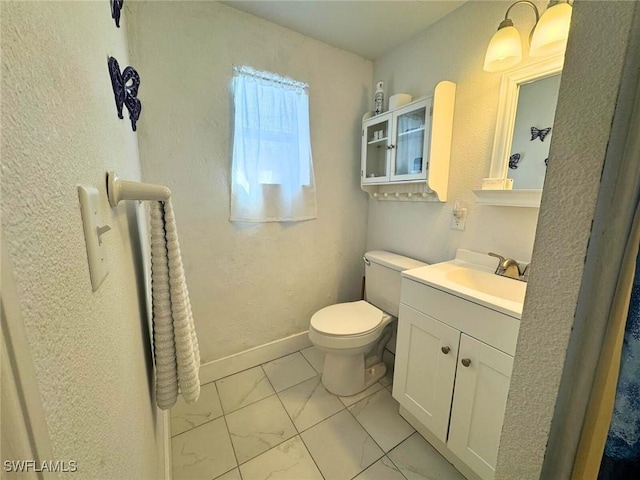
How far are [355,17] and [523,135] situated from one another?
107 centimetres

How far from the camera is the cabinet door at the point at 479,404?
37.4 inches

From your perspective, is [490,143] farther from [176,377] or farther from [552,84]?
[176,377]

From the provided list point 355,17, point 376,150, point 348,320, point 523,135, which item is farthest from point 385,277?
point 355,17

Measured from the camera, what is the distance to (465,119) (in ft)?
4.59

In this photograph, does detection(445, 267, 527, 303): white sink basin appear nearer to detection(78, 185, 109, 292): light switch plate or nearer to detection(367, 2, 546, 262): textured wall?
detection(367, 2, 546, 262): textured wall

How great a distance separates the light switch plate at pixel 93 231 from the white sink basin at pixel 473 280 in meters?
1.10

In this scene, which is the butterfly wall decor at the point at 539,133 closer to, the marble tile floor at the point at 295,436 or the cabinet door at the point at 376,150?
the cabinet door at the point at 376,150

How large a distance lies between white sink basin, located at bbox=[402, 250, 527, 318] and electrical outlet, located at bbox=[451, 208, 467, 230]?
0.14 meters

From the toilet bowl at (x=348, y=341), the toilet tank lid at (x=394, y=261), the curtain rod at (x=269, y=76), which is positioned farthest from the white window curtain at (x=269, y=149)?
the toilet bowl at (x=348, y=341)

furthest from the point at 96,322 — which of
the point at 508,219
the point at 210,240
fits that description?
the point at 508,219

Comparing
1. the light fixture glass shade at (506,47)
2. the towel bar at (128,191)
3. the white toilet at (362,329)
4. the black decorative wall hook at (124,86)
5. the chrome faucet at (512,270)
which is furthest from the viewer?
the white toilet at (362,329)

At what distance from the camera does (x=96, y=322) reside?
34 cm

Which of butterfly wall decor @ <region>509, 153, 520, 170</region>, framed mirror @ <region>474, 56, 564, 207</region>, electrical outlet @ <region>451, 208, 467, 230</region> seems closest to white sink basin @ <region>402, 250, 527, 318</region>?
electrical outlet @ <region>451, 208, 467, 230</region>

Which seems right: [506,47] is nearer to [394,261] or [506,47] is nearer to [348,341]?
[394,261]
